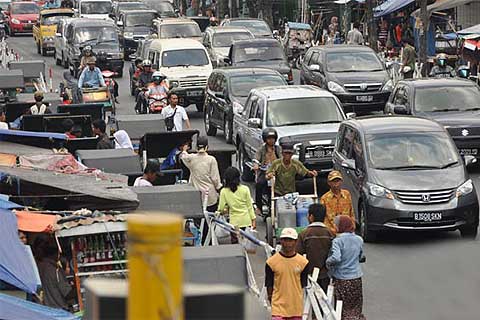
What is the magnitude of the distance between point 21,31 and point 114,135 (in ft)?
142

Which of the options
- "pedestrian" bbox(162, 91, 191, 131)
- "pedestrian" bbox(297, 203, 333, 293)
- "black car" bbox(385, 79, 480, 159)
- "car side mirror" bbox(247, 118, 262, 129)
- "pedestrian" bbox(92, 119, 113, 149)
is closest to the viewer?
"pedestrian" bbox(297, 203, 333, 293)

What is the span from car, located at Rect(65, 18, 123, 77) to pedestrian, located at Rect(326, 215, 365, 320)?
94.8 ft

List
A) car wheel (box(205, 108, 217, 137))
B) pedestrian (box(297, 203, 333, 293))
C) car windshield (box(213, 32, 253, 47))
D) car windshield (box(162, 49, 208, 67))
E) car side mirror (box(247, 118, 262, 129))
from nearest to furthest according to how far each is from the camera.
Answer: pedestrian (box(297, 203, 333, 293)) < car side mirror (box(247, 118, 262, 129)) < car wheel (box(205, 108, 217, 137)) < car windshield (box(162, 49, 208, 67)) < car windshield (box(213, 32, 253, 47))

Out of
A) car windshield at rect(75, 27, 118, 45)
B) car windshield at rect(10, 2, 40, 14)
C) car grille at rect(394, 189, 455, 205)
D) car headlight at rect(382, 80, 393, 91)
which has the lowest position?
car grille at rect(394, 189, 455, 205)

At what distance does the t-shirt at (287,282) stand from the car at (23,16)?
50.6 meters

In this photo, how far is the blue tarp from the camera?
8.45 m

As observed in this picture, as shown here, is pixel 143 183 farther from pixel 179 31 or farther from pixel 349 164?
pixel 179 31

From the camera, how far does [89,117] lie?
1980 cm

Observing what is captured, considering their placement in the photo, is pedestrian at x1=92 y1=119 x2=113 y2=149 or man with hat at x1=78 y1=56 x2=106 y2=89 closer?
pedestrian at x1=92 y1=119 x2=113 y2=149

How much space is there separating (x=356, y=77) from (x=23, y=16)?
114 feet

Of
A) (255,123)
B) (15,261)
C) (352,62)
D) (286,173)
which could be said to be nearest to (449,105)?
(255,123)

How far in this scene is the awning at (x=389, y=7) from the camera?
43.5 meters

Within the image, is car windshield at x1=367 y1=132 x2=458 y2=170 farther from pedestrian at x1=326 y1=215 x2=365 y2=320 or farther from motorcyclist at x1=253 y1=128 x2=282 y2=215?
pedestrian at x1=326 y1=215 x2=365 y2=320

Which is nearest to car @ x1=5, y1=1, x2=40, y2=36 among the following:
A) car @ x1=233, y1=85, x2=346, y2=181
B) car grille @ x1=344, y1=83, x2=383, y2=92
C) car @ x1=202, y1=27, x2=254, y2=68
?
car @ x1=202, y1=27, x2=254, y2=68
